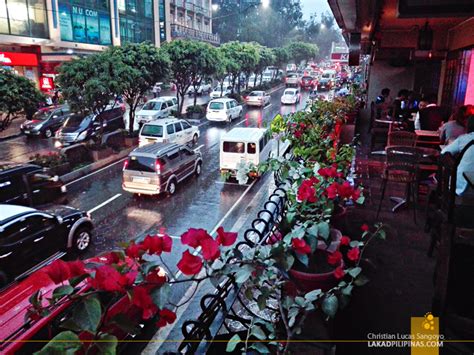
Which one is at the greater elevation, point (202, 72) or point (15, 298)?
point (202, 72)

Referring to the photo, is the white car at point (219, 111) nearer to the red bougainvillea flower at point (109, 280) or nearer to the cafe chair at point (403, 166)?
the cafe chair at point (403, 166)

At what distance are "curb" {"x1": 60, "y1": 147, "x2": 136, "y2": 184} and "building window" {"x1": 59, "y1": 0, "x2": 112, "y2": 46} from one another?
18.0 m

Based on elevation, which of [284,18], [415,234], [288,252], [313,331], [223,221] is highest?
[284,18]

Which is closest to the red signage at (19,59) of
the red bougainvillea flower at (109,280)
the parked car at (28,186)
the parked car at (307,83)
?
the parked car at (28,186)

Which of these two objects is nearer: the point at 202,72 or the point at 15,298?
the point at 15,298

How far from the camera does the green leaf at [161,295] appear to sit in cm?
181

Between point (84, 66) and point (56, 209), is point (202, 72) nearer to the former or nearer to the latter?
point (84, 66)

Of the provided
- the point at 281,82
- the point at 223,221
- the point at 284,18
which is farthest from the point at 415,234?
the point at 284,18

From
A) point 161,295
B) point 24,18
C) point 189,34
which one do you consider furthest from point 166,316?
point 189,34

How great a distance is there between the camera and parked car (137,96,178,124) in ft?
85.9

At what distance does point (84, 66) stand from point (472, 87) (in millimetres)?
14610

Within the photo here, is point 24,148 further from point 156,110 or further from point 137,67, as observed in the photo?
point 156,110

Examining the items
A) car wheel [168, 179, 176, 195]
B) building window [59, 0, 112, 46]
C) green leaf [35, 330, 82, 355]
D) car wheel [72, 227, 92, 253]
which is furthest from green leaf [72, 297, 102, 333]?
building window [59, 0, 112, 46]

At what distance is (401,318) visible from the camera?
141 inches
